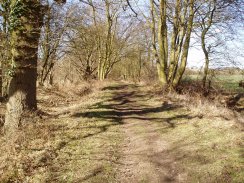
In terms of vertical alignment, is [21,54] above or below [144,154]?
above

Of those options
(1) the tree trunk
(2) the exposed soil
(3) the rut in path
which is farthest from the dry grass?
(1) the tree trunk

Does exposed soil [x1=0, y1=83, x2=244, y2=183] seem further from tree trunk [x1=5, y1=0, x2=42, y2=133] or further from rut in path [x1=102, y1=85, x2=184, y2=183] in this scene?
A: tree trunk [x1=5, y1=0, x2=42, y2=133]

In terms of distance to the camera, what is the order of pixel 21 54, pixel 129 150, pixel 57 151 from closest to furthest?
1. pixel 57 151
2. pixel 129 150
3. pixel 21 54

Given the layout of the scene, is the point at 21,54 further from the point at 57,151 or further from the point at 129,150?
the point at 129,150

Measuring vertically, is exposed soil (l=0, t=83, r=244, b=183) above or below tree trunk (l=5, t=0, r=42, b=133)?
→ below

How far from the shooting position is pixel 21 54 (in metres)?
8.46

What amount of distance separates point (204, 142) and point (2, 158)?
213 inches

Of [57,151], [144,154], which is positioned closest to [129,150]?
[144,154]

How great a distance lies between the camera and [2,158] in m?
6.01

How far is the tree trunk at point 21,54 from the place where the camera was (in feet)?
27.2

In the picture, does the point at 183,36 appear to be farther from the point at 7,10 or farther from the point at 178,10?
the point at 7,10

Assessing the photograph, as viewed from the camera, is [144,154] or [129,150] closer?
[144,154]

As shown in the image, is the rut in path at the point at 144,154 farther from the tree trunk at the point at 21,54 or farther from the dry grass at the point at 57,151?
the tree trunk at the point at 21,54

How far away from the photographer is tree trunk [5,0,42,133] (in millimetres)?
8305
